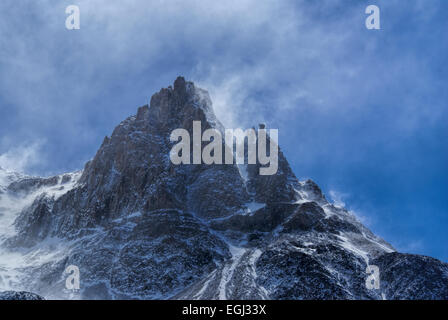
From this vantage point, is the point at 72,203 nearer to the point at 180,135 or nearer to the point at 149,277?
the point at 180,135

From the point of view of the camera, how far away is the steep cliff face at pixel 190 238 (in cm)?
10775

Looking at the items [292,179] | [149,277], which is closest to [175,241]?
[149,277]

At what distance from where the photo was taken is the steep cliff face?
108 metres

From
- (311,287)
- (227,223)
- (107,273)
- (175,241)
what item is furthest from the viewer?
(227,223)

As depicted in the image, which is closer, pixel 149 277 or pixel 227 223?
pixel 149 277

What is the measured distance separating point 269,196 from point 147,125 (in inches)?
2808

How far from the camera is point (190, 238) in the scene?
471 feet

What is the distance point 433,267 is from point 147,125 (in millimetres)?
138740

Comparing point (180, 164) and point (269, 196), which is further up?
point (180, 164)

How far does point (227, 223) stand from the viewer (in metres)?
161
